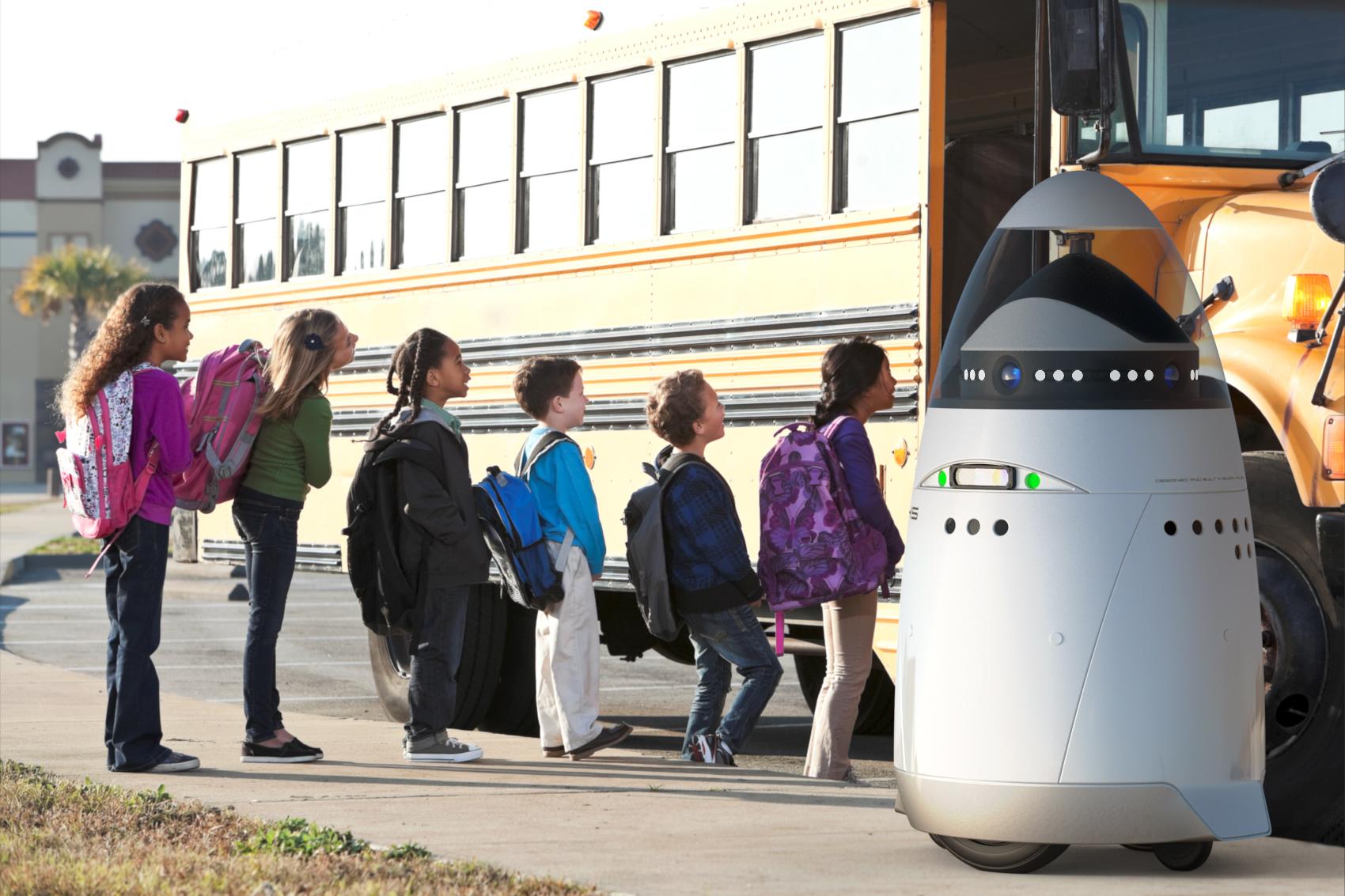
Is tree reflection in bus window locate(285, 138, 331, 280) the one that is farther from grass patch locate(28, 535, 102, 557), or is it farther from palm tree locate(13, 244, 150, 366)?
palm tree locate(13, 244, 150, 366)

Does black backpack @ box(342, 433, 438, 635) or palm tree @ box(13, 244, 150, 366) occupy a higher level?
palm tree @ box(13, 244, 150, 366)

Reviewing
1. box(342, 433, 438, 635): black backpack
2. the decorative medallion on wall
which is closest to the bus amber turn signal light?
box(342, 433, 438, 635): black backpack

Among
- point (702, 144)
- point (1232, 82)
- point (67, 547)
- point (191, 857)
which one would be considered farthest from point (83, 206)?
point (191, 857)

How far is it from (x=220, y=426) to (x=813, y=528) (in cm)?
199

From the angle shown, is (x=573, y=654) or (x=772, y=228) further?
(x=772, y=228)

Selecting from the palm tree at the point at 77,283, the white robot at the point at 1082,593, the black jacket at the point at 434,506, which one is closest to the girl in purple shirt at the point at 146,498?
the black jacket at the point at 434,506

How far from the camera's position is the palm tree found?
5159 centimetres

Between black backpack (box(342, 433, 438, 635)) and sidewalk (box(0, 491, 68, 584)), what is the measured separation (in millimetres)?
11113

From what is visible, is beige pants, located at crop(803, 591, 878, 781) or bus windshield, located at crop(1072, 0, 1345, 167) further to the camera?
beige pants, located at crop(803, 591, 878, 781)

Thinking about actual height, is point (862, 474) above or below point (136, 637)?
above

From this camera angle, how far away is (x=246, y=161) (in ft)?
34.9

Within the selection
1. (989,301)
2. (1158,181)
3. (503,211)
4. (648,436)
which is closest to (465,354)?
(503,211)

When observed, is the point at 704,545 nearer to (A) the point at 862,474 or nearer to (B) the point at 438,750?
(A) the point at 862,474

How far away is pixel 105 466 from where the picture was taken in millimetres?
6605
